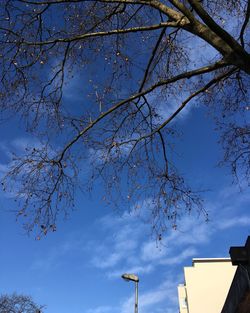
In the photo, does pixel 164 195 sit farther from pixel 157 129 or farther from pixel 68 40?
pixel 68 40

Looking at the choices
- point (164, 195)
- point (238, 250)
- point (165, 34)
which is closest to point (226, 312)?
point (238, 250)

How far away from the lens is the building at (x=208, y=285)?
44.9 meters

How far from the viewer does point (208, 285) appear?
45.7 m

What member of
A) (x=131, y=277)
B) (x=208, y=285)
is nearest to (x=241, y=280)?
(x=131, y=277)

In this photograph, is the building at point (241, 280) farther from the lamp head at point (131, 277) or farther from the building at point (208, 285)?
the building at point (208, 285)

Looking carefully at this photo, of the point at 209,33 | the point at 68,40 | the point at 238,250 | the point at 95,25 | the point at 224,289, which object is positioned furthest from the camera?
the point at 224,289

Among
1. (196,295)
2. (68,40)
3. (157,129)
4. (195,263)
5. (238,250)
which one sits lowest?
(238,250)

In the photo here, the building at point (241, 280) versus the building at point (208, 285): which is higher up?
the building at point (208, 285)

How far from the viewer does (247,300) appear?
11.4m

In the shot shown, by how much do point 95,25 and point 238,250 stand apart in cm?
651

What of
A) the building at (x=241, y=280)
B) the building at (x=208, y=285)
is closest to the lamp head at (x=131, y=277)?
the building at (x=241, y=280)

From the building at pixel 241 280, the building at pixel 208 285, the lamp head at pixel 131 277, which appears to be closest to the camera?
the building at pixel 241 280

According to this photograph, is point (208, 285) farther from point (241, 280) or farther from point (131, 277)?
point (241, 280)

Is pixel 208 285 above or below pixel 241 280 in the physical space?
above
